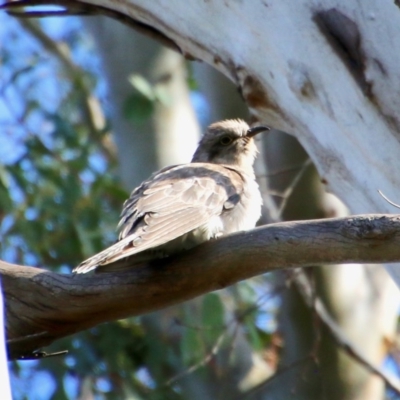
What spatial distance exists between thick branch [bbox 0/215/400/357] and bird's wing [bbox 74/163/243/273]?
106 millimetres

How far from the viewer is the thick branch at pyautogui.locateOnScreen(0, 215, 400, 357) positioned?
319cm

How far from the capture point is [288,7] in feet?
12.5

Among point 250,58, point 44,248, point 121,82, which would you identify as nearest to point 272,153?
point 121,82

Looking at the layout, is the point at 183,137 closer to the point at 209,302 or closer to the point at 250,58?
the point at 209,302

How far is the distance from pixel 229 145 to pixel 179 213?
5.51 feet

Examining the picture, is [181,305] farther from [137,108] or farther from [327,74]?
[327,74]

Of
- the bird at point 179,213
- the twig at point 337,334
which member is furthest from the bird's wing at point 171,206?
the twig at point 337,334

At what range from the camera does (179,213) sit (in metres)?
3.93

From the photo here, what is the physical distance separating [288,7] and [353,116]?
58cm

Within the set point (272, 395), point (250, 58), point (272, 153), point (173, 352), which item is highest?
point (272, 153)

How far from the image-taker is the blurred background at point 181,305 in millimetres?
6594

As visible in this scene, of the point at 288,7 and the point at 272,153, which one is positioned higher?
the point at 272,153

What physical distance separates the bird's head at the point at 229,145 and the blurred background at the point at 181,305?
72 centimetres

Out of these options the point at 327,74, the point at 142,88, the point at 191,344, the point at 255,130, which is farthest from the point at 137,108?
the point at 327,74
